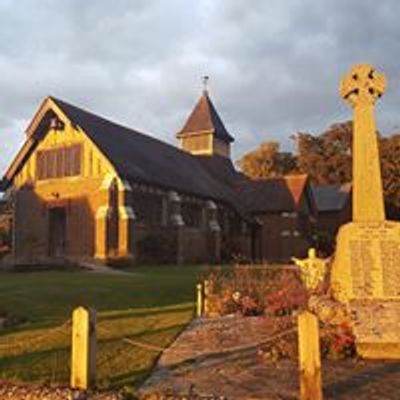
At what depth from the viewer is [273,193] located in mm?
49031

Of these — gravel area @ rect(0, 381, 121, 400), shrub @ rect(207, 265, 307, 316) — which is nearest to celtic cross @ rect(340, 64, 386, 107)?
shrub @ rect(207, 265, 307, 316)

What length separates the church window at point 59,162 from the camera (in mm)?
37859

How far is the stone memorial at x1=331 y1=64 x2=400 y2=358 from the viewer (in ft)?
32.4

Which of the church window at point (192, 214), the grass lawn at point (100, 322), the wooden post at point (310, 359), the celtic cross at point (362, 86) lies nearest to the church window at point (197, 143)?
the church window at point (192, 214)

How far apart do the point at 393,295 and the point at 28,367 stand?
6.06m

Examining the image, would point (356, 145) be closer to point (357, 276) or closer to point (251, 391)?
point (357, 276)

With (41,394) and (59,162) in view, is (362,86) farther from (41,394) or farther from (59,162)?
(59,162)

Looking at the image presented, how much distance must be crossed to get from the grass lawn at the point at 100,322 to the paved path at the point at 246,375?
1.30 ft

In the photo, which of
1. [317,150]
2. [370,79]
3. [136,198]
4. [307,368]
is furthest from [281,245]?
[307,368]

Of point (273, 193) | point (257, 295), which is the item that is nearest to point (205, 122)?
point (273, 193)

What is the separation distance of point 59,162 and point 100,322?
88.7 feet

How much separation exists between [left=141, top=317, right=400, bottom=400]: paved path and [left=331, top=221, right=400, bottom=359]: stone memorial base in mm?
530

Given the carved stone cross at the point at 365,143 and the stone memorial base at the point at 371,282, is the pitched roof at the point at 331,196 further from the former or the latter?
the stone memorial base at the point at 371,282

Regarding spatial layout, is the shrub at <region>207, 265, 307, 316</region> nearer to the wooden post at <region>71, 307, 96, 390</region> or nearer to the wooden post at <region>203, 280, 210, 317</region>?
the wooden post at <region>203, 280, 210, 317</region>
